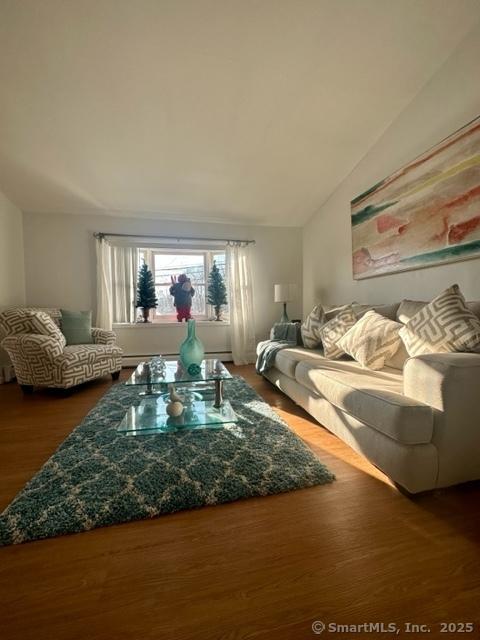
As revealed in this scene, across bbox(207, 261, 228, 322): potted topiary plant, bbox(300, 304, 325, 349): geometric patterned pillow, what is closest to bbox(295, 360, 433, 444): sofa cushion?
bbox(300, 304, 325, 349): geometric patterned pillow

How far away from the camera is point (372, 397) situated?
1.37 m

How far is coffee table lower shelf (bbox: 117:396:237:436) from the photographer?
164cm

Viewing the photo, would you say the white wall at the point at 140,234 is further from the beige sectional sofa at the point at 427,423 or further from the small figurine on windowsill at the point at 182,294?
the beige sectional sofa at the point at 427,423

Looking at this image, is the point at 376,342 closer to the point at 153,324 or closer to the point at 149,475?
the point at 149,475

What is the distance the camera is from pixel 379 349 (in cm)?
197

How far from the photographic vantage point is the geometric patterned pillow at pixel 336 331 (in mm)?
2375

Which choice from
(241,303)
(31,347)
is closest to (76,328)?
(31,347)

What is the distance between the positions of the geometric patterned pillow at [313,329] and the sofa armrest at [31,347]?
2487 millimetres

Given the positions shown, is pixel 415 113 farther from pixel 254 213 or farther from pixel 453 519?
pixel 453 519

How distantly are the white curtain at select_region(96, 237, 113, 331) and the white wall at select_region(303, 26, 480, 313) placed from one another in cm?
300

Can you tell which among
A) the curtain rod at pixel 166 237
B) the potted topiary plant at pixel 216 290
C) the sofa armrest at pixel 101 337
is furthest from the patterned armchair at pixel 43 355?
the potted topiary plant at pixel 216 290

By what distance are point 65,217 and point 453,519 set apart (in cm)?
476

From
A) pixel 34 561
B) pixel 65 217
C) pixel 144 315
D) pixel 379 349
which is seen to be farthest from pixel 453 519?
pixel 65 217

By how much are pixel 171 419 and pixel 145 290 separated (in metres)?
2.65
